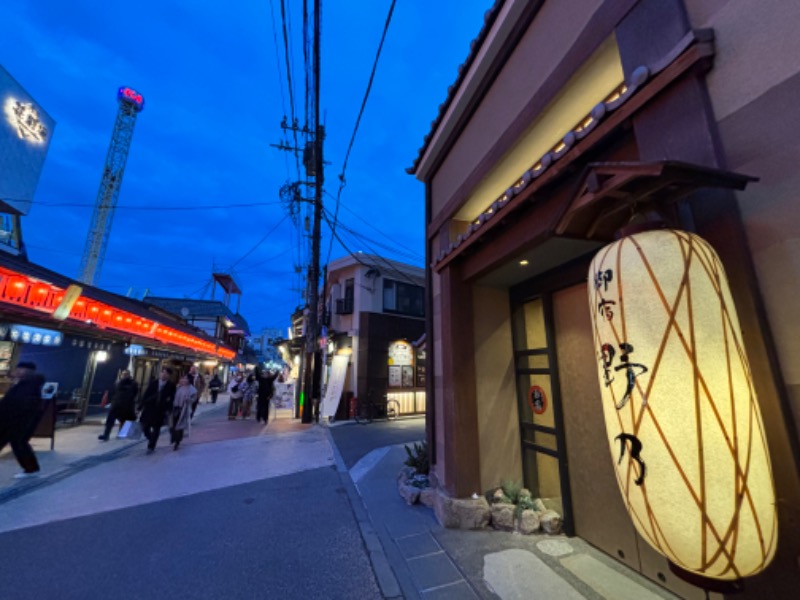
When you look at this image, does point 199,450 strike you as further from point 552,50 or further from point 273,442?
point 552,50

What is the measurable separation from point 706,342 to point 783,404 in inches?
24.7

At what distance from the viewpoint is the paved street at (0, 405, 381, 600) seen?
3.12 meters

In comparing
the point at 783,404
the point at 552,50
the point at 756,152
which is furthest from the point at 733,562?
the point at 552,50

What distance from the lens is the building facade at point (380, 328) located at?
14.7 m

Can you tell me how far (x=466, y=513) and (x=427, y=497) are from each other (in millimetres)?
995

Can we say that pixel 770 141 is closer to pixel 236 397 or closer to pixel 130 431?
pixel 130 431

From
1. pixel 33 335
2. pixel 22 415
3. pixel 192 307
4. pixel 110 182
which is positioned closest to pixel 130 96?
pixel 110 182

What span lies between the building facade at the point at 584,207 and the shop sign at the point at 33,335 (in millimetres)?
9728

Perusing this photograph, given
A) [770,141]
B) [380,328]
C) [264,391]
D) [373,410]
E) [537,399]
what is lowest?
[373,410]

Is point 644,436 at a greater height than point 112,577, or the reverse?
point 644,436

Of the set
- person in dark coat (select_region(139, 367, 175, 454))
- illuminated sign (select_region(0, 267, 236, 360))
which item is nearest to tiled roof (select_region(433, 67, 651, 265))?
person in dark coat (select_region(139, 367, 175, 454))

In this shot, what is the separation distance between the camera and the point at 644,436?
1605 mm

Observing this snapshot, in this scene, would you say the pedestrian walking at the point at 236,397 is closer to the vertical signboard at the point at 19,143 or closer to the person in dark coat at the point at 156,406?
the person in dark coat at the point at 156,406

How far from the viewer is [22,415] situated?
584 cm
